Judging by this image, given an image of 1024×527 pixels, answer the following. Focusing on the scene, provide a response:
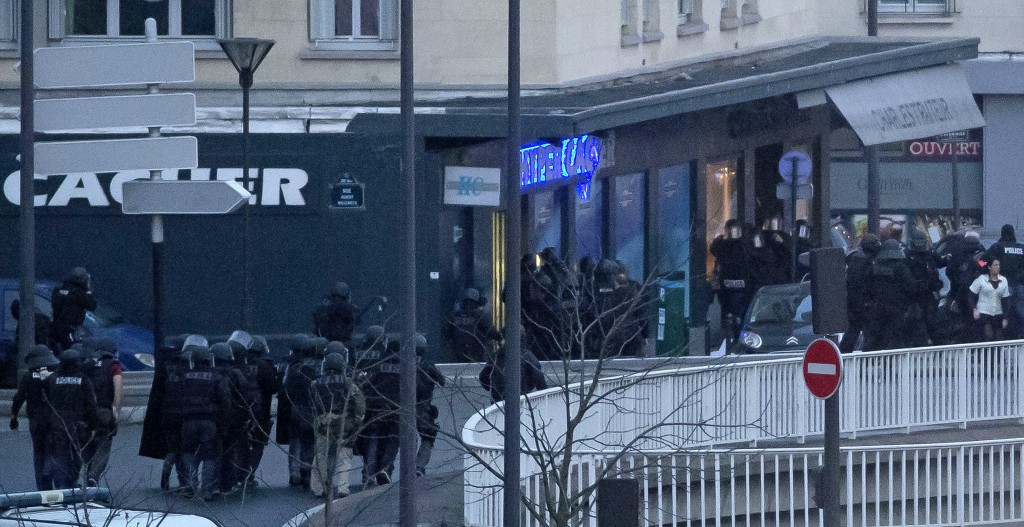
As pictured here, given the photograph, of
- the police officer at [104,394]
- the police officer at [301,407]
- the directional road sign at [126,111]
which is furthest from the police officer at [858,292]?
the police officer at [104,394]

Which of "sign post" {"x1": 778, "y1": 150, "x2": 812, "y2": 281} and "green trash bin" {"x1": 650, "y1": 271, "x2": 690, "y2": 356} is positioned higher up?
"sign post" {"x1": 778, "y1": 150, "x2": 812, "y2": 281}

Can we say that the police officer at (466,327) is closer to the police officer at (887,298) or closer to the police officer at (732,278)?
the police officer at (732,278)

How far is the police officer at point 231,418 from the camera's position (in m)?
14.1

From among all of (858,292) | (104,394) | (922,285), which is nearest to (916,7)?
(922,285)

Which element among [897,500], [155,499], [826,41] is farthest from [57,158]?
[826,41]

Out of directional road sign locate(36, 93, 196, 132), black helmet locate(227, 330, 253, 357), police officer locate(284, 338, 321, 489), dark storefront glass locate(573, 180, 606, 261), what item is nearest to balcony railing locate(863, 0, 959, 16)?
dark storefront glass locate(573, 180, 606, 261)

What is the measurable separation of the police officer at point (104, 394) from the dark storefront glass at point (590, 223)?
12.8 metres

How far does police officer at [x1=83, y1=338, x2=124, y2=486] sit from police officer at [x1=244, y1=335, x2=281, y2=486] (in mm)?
1146

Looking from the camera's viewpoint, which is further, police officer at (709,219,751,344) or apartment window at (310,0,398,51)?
police officer at (709,219,751,344)

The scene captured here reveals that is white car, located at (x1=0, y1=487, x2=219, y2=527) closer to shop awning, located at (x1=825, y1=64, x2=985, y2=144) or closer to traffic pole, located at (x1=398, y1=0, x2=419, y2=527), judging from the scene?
traffic pole, located at (x1=398, y1=0, x2=419, y2=527)

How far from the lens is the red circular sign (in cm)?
1237

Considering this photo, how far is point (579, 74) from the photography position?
24719mm

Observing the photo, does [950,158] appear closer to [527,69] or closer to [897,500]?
[527,69]

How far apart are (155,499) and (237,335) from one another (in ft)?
8.26
